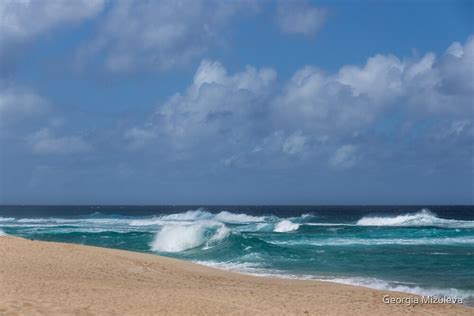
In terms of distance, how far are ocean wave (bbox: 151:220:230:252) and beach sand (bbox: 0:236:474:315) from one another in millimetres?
13082

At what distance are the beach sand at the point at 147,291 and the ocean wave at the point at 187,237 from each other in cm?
1308

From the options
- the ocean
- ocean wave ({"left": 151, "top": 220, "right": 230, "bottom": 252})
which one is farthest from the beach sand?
ocean wave ({"left": 151, "top": 220, "right": 230, "bottom": 252})

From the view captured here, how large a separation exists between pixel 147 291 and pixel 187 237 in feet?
63.0

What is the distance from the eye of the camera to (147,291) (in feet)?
38.9

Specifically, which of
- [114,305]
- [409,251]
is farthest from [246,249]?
[114,305]

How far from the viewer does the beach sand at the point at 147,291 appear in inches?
399

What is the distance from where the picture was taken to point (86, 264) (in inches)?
599

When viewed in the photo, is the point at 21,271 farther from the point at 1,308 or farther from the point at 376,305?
the point at 376,305

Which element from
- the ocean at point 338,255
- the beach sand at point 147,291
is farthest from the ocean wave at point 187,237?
the beach sand at point 147,291

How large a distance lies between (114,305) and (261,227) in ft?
122

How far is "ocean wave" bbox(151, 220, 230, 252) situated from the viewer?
29922 millimetres

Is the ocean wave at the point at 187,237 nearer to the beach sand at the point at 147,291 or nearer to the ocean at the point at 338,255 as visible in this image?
the ocean at the point at 338,255

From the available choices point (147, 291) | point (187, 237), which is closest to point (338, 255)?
point (187, 237)

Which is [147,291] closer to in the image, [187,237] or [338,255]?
[338,255]
